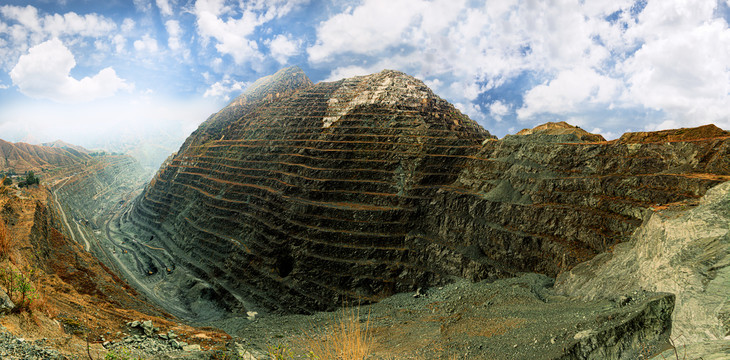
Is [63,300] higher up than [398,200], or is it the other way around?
[398,200]

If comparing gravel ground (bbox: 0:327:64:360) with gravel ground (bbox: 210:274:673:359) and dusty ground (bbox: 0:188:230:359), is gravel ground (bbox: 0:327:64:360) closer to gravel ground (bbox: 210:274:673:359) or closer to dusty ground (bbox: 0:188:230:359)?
dusty ground (bbox: 0:188:230:359)

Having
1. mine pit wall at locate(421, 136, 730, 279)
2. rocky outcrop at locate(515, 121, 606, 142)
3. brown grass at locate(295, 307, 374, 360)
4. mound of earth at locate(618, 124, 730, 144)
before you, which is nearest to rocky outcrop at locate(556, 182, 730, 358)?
mine pit wall at locate(421, 136, 730, 279)

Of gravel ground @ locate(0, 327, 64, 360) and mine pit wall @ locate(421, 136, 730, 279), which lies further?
mine pit wall @ locate(421, 136, 730, 279)

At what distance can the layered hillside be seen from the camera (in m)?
77.0

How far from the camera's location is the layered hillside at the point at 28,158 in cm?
7703

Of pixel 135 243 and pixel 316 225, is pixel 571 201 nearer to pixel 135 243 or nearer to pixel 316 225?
pixel 316 225

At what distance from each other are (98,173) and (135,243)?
6469cm

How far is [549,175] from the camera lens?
24.8 meters

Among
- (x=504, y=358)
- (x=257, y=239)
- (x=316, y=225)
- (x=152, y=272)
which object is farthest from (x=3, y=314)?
(x=152, y=272)

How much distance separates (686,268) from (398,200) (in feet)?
75.2

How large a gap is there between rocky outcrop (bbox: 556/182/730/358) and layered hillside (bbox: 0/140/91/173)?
115 m

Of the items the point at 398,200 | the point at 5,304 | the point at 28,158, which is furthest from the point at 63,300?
the point at 28,158

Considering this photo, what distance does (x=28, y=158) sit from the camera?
290 feet

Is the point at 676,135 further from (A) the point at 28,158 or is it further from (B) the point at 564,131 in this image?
(A) the point at 28,158
